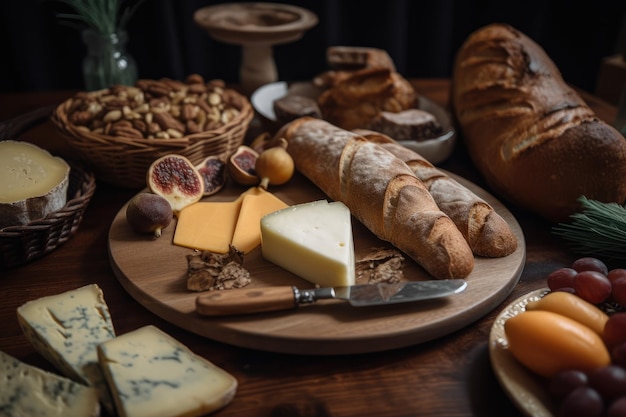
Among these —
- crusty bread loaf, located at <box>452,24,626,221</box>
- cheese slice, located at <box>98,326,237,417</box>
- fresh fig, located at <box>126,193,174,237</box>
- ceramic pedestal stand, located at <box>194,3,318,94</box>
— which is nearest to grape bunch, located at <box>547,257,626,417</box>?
crusty bread loaf, located at <box>452,24,626,221</box>

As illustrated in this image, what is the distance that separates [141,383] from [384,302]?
592 millimetres

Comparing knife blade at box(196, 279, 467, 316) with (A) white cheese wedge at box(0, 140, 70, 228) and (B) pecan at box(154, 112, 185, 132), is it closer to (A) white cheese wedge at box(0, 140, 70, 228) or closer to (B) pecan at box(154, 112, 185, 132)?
(A) white cheese wedge at box(0, 140, 70, 228)

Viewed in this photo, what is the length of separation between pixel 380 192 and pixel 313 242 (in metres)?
0.32

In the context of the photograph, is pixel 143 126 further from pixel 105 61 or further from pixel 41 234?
pixel 105 61

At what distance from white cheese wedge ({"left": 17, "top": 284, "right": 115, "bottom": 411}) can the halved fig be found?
680 mm

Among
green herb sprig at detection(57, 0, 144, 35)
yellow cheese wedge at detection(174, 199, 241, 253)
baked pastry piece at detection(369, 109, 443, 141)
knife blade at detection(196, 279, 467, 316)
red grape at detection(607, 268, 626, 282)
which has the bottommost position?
yellow cheese wedge at detection(174, 199, 241, 253)

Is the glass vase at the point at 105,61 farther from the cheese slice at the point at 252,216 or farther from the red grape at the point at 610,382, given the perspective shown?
the red grape at the point at 610,382

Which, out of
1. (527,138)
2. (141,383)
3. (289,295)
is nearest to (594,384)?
(289,295)

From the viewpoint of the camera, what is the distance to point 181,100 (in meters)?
2.15

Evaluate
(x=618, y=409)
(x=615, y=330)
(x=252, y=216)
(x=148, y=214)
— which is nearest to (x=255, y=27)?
(x=252, y=216)

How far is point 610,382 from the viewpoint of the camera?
1.02 metres

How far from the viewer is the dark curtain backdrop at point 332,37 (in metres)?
3.06

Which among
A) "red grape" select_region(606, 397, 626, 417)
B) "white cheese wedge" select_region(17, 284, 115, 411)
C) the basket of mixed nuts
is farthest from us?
the basket of mixed nuts

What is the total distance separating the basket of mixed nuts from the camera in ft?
6.30
